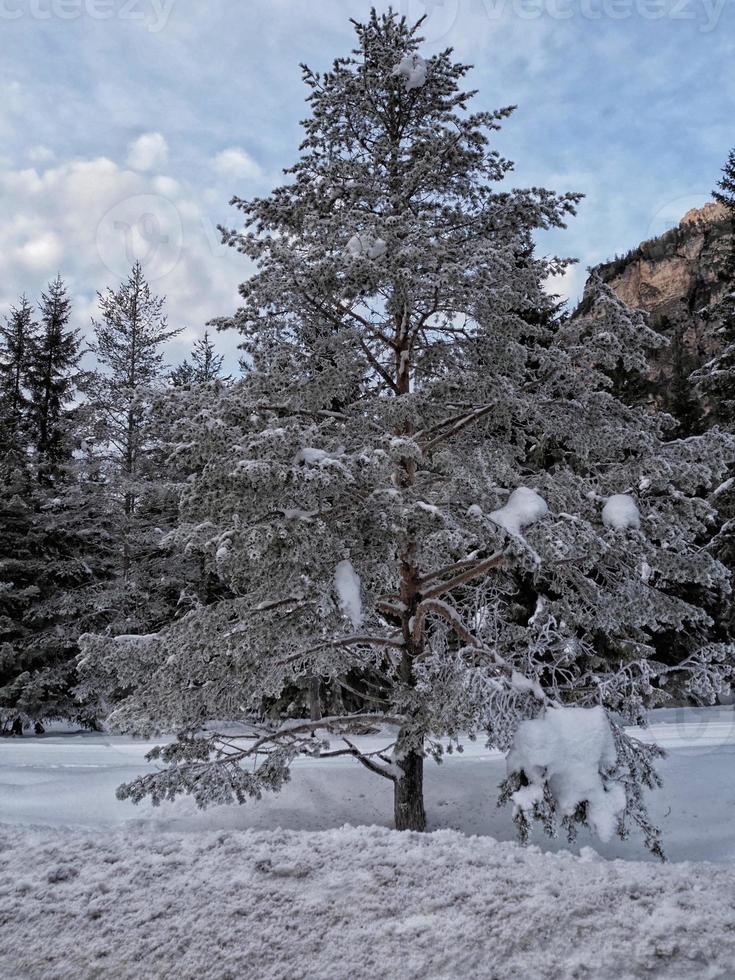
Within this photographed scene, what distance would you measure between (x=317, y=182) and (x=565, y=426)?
13.2 ft

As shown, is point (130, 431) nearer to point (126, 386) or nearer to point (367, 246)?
point (126, 386)

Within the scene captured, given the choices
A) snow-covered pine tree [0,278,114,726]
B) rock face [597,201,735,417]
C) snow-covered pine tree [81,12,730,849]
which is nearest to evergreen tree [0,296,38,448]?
snow-covered pine tree [0,278,114,726]

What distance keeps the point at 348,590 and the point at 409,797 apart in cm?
292

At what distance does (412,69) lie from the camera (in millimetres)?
7340

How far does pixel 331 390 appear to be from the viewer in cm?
703

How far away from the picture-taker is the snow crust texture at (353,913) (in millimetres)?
2449

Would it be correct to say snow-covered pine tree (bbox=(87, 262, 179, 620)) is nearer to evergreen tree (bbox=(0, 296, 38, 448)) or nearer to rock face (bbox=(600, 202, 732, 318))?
evergreen tree (bbox=(0, 296, 38, 448))

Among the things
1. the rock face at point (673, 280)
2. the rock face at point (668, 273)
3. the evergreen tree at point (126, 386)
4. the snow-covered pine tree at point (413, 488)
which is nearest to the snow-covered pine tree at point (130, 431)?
the evergreen tree at point (126, 386)

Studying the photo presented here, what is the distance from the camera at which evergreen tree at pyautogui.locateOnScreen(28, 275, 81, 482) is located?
66.1 feet

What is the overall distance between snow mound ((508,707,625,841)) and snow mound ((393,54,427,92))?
22.8ft

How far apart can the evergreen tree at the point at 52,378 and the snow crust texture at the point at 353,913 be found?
18284 millimetres

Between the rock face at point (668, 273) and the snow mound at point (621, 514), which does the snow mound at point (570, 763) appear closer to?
the snow mound at point (621, 514)

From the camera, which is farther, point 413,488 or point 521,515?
point 413,488

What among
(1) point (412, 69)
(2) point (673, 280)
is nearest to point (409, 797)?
(1) point (412, 69)
